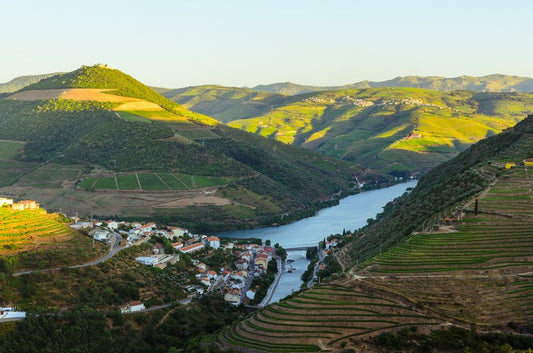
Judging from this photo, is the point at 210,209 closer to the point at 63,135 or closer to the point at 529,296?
the point at 63,135

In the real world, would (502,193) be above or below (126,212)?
above

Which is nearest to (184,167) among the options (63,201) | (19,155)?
(63,201)

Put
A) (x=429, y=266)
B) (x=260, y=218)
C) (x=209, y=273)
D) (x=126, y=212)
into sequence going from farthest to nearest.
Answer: (x=260, y=218)
(x=126, y=212)
(x=209, y=273)
(x=429, y=266)

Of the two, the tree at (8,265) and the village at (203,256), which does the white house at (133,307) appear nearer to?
the village at (203,256)

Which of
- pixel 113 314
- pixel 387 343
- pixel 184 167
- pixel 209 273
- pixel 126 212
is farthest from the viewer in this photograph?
pixel 184 167

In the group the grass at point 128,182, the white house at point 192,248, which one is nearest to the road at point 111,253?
the white house at point 192,248

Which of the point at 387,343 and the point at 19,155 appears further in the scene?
the point at 19,155

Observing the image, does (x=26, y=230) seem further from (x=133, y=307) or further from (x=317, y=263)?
(x=317, y=263)
